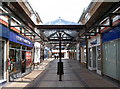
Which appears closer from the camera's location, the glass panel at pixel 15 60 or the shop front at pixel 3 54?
the shop front at pixel 3 54

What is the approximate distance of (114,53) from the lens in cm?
883

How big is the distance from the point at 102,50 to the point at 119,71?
303 cm

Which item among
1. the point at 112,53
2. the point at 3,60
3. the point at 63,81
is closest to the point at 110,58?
the point at 112,53

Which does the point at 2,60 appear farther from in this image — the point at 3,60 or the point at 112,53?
the point at 112,53

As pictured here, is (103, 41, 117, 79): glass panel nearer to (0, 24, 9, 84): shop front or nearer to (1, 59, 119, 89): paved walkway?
(1, 59, 119, 89): paved walkway

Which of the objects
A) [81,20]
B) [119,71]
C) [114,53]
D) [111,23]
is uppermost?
[81,20]

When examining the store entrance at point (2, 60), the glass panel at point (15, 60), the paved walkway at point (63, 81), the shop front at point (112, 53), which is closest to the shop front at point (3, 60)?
the store entrance at point (2, 60)

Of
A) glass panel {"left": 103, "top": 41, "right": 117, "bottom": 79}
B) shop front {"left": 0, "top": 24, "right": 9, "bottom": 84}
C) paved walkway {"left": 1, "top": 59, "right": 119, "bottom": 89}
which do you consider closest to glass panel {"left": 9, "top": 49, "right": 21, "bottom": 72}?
paved walkway {"left": 1, "top": 59, "right": 119, "bottom": 89}

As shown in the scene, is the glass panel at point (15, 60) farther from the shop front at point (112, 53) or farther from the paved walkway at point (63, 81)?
the shop front at point (112, 53)

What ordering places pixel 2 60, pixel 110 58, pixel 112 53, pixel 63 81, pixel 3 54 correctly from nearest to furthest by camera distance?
pixel 2 60 → pixel 3 54 → pixel 63 81 → pixel 112 53 → pixel 110 58

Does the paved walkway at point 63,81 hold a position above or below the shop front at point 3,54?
below

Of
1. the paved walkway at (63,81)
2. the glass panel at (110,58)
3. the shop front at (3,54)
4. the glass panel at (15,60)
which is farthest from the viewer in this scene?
the glass panel at (15,60)

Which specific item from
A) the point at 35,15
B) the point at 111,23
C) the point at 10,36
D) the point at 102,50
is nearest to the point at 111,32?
the point at 111,23

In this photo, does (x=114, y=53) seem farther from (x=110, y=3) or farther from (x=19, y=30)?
(x=19, y=30)
